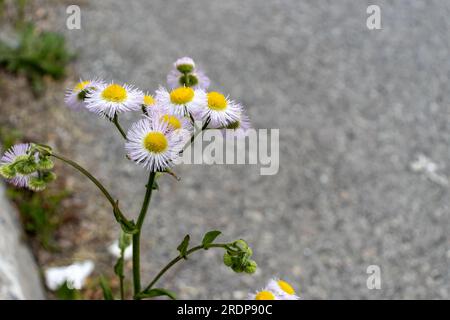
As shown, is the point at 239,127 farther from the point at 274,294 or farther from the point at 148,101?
the point at 274,294

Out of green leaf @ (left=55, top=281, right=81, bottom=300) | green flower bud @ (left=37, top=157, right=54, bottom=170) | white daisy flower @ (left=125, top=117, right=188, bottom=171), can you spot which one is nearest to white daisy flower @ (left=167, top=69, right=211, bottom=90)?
white daisy flower @ (left=125, top=117, right=188, bottom=171)

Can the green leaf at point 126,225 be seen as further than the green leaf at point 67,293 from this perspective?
No

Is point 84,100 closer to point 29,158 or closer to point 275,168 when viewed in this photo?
point 29,158

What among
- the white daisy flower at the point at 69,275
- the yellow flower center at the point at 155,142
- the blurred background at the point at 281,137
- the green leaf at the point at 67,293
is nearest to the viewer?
the yellow flower center at the point at 155,142

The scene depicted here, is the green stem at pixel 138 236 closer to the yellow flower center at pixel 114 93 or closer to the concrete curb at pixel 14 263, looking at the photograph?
the yellow flower center at pixel 114 93

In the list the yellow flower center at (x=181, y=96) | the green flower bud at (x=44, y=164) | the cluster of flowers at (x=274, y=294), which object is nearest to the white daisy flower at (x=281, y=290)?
the cluster of flowers at (x=274, y=294)
